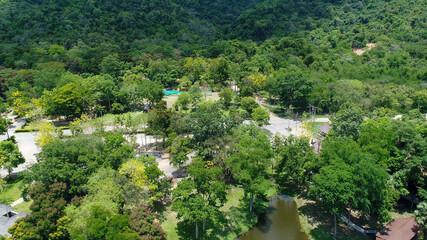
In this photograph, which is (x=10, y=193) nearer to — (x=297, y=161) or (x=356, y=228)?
(x=297, y=161)

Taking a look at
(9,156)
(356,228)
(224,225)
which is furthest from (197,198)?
(9,156)

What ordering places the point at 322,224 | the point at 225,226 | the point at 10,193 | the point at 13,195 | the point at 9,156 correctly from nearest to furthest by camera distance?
the point at 225,226 → the point at 322,224 → the point at 13,195 → the point at 10,193 → the point at 9,156

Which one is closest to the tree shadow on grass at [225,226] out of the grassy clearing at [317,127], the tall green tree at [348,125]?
the tall green tree at [348,125]

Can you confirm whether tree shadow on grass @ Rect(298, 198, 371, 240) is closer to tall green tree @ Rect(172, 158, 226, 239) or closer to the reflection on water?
the reflection on water

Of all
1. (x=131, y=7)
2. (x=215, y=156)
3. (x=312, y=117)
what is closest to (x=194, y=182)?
(x=215, y=156)

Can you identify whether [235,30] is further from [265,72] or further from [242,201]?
[242,201]

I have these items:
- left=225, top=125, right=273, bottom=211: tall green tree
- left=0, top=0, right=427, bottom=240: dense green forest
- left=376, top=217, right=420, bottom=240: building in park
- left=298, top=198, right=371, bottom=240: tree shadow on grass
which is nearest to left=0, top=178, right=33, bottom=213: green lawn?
left=0, top=0, right=427, bottom=240: dense green forest
